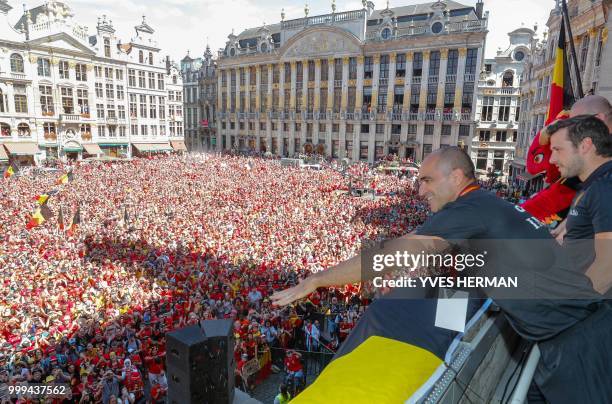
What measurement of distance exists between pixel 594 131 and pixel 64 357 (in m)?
10.8

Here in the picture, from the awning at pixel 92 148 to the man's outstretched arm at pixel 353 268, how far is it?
184 ft

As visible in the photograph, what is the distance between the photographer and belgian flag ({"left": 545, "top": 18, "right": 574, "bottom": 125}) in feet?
25.9

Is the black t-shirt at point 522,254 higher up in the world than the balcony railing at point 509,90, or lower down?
lower down

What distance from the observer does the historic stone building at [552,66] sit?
20750 millimetres

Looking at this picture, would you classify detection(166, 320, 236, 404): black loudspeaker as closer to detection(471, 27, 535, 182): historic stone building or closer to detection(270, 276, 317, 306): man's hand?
detection(270, 276, 317, 306): man's hand

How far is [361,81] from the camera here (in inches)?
2265

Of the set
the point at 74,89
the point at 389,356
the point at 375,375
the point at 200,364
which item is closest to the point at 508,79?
the point at 74,89

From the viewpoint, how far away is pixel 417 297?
3354 millimetres

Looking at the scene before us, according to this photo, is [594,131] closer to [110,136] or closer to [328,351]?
[328,351]

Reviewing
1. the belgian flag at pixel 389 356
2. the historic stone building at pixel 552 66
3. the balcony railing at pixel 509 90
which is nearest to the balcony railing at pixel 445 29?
the historic stone building at pixel 552 66

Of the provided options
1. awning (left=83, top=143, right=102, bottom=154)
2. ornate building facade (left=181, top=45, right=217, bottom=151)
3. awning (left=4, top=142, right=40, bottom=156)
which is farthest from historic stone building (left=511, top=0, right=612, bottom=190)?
ornate building facade (left=181, top=45, right=217, bottom=151)

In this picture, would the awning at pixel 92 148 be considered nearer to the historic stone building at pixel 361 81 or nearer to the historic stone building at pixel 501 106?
the historic stone building at pixel 361 81

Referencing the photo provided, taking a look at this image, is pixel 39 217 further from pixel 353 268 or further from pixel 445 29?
pixel 445 29

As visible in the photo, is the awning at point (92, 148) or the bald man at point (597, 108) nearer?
the bald man at point (597, 108)
